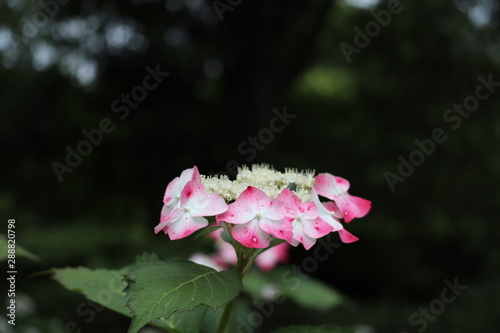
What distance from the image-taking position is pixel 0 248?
113 cm

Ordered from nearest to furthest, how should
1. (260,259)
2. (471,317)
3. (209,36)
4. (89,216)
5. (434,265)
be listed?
(260,259), (471,317), (209,36), (89,216), (434,265)

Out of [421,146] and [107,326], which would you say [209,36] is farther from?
[107,326]

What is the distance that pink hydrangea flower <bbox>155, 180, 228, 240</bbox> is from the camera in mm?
983

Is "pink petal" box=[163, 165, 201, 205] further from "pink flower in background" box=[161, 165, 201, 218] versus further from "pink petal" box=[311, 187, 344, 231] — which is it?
"pink petal" box=[311, 187, 344, 231]

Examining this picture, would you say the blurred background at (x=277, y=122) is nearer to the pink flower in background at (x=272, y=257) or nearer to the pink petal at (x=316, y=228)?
the pink flower in background at (x=272, y=257)

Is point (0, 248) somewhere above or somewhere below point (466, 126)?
below

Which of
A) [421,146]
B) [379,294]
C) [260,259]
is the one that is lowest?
[379,294]

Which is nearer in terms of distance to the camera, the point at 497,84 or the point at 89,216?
the point at 497,84

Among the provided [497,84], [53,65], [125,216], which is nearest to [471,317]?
[497,84]

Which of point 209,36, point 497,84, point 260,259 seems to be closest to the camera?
point 260,259

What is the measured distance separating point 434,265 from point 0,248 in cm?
963

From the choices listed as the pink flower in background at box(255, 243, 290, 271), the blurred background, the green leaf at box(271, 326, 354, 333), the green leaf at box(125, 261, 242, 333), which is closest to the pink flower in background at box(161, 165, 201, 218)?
the green leaf at box(125, 261, 242, 333)

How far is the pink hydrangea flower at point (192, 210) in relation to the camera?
38.7 inches

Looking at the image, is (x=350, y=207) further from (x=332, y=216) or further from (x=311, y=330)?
(x=311, y=330)
